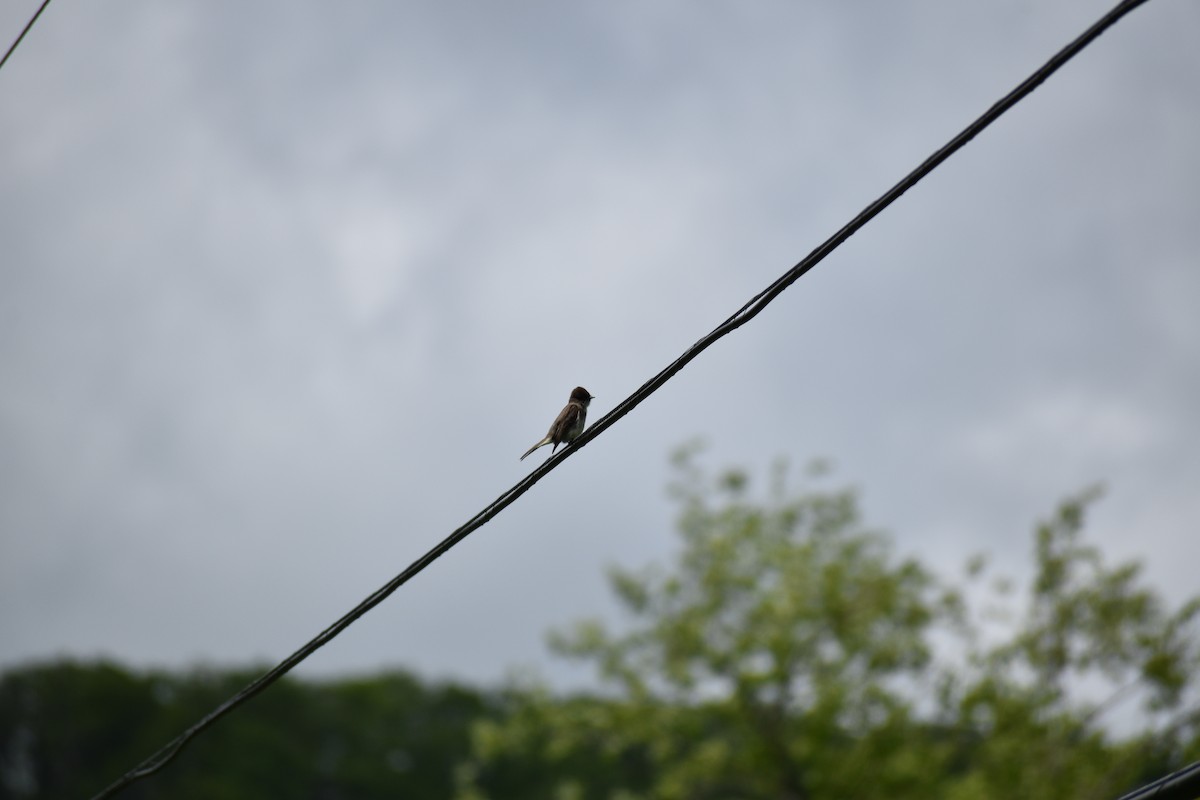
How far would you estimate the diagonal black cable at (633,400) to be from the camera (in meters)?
4.42

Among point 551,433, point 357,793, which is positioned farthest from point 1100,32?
point 357,793

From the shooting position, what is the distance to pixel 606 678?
26719 mm

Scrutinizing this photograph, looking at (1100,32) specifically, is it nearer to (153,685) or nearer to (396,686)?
(153,685)

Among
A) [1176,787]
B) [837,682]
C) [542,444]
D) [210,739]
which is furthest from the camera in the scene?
[210,739]

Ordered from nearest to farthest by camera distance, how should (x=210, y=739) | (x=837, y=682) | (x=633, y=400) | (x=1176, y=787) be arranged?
(x=1176, y=787), (x=633, y=400), (x=837, y=682), (x=210, y=739)

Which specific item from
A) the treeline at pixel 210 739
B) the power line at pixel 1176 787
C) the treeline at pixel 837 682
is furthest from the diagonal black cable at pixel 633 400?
the treeline at pixel 210 739

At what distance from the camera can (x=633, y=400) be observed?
5688mm

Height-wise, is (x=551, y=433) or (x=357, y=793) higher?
(x=551, y=433)

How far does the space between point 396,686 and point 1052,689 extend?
63.2 m

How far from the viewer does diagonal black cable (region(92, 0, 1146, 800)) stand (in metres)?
4.42

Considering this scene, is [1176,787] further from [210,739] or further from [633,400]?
[210,739]

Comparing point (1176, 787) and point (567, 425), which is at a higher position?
point (567, 425)

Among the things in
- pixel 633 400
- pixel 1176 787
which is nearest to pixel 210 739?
pixel 633 400

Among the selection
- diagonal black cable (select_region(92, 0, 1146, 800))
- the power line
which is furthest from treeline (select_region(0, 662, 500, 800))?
the power line
